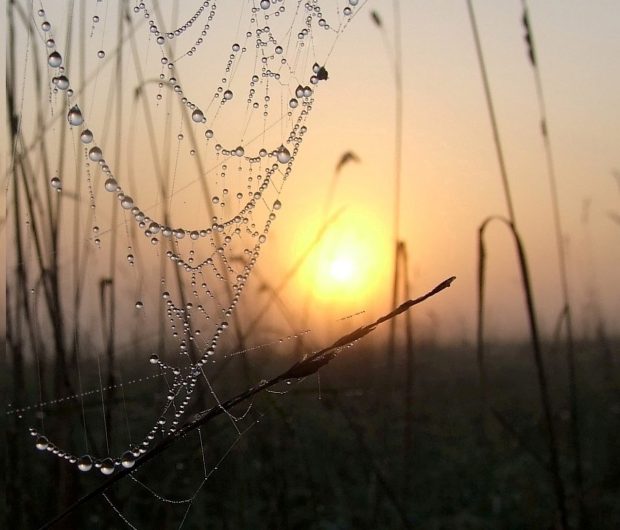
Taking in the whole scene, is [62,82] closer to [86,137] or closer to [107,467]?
[86,137]

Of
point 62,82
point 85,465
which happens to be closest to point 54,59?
point 62,82

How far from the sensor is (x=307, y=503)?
5.16ft

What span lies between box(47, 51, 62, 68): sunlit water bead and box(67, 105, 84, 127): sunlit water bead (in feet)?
0.16

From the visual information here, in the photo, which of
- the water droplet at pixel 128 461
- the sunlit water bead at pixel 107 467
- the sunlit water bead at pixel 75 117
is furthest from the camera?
the sunlit water bead at pixel 75 117

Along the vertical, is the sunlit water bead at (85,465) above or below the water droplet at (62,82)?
below

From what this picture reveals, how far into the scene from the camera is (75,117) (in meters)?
0.77

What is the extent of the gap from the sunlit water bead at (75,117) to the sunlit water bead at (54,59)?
49 millimetres

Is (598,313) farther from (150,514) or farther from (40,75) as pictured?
(40,75)

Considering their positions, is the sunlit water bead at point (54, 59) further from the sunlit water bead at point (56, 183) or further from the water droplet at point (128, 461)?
the water droplet at point (128, 461)

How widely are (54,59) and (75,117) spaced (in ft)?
0.22

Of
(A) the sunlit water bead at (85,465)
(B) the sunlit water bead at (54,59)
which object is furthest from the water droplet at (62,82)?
(A) the sunlit water bead at (85,465)

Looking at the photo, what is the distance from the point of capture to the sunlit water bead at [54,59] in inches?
30.6

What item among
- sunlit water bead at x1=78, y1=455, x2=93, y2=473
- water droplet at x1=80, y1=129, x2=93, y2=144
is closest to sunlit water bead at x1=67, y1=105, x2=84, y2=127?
water droplet at x1=80, y1=129, x2=93, y2=144

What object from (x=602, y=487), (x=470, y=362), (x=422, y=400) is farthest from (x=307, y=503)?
(x=470, y=362)
